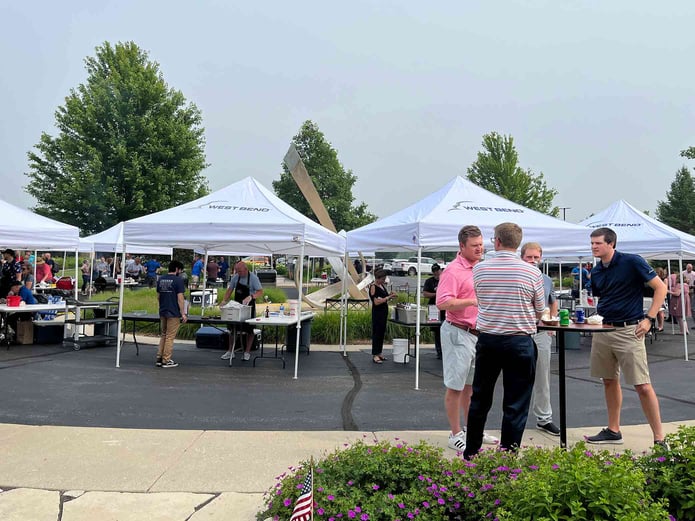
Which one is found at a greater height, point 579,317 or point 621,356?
point 579,317

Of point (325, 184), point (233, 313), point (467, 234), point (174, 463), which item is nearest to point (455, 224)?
point (467, 234)

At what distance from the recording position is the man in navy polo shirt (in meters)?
4.56

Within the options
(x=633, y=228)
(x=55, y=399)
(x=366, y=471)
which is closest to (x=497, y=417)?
(x=366, y=471)

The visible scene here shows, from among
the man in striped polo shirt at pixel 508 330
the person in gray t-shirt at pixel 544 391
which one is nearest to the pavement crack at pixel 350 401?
the person in gray t-shirt at pixel 544 391

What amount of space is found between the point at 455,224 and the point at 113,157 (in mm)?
A: 25962

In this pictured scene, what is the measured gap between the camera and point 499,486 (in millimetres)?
2875

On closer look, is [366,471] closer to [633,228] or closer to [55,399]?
[55,399]

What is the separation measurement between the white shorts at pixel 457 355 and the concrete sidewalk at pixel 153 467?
656 millimetres

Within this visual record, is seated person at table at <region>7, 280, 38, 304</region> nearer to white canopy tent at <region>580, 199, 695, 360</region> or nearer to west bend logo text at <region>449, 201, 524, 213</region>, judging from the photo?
west bend logo text at <region>449, 201, 524, 213</region>

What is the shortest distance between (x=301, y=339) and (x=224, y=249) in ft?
10.5

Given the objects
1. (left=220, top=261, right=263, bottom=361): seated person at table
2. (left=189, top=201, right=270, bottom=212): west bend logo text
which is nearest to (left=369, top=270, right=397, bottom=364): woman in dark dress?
(left=220, top=261, right=263, bottom=361): seated person at table

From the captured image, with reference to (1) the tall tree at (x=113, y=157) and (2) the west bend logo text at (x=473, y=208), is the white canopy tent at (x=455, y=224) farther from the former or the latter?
(1) the tall tree at (x=113, y=157)

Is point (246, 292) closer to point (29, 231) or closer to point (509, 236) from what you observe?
point (29, 231)

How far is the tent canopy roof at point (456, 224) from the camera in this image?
7867 mm
